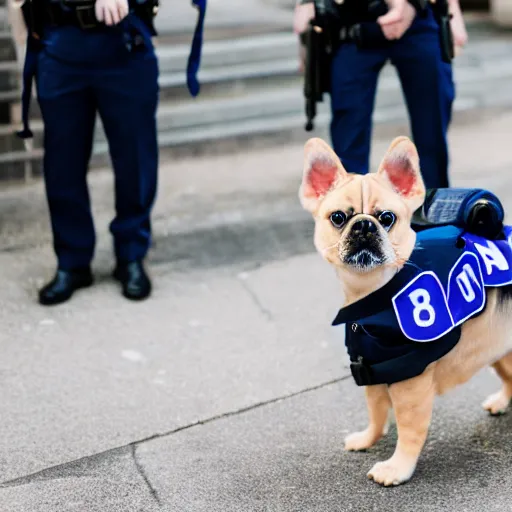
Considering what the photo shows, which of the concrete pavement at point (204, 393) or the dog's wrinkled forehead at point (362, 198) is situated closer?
the dog's wrinkled forehead at point (362, 198)

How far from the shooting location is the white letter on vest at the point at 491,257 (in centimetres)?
278

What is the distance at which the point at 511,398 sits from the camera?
3262mm

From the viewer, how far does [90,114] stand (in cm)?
411

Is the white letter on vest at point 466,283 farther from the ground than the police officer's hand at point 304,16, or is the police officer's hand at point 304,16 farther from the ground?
the police officer's hand at point 304,16

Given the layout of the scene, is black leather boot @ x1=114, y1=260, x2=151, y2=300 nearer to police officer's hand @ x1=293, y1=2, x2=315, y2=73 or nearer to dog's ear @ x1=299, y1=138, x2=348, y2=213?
police officer's hand @ x1=293, y1=2, x2=315, y2=73

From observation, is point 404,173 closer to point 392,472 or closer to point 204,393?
point 392,472

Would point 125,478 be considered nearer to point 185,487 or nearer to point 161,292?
point 185,487

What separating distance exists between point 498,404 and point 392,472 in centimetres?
61

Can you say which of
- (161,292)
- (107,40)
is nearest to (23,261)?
(161,292)

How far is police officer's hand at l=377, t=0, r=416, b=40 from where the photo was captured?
3803mm

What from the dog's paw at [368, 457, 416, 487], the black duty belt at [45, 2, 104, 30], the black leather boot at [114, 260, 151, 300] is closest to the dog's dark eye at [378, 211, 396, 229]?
the dog's paw at [368, 457, 416, 487]

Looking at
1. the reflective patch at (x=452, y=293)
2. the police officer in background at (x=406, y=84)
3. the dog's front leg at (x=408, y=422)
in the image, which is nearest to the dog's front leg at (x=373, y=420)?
the dog's front leg at (x=408, y=422)

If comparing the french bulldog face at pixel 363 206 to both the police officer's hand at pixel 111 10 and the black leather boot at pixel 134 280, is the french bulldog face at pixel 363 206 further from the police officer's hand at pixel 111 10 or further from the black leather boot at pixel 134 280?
the black leather boot at pixel 134 280

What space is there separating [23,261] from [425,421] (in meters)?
2.62
